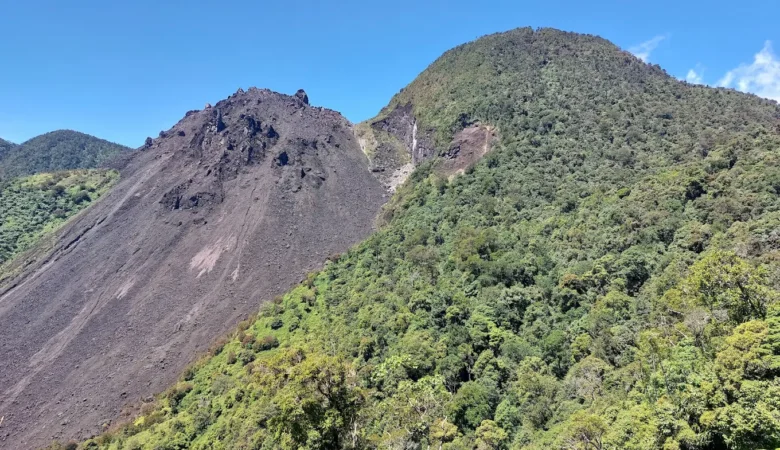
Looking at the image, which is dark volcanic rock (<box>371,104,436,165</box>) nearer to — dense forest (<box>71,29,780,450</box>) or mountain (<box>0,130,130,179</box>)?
dense forest (<box>71,29,780,450</box>)

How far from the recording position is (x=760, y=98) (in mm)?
95625

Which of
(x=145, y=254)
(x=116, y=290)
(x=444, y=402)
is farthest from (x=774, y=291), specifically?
(x=145, y=254)

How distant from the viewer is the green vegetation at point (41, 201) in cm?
10319

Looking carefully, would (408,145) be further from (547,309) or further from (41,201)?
(41,201)

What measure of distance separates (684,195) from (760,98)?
231 ft

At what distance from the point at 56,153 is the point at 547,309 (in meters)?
196

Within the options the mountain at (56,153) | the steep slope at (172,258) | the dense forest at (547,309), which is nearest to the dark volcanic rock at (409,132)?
the dense forest at (547,309)

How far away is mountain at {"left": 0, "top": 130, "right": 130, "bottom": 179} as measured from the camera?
165 meters

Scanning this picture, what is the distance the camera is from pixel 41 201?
380 ft

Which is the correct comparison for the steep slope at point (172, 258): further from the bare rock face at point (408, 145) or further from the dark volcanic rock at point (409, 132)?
the dark volcanic rock at point (409, 132)

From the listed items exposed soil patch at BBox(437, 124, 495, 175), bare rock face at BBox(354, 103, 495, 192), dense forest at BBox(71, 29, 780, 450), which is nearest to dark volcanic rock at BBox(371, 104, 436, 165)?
bare rock face at BBox(354, 103, 495, 192)

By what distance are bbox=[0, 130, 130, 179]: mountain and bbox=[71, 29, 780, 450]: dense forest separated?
14481 centimetres

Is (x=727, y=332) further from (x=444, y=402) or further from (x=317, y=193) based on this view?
(x=317, y=193)

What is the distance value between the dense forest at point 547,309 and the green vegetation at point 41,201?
7697 centimetres
